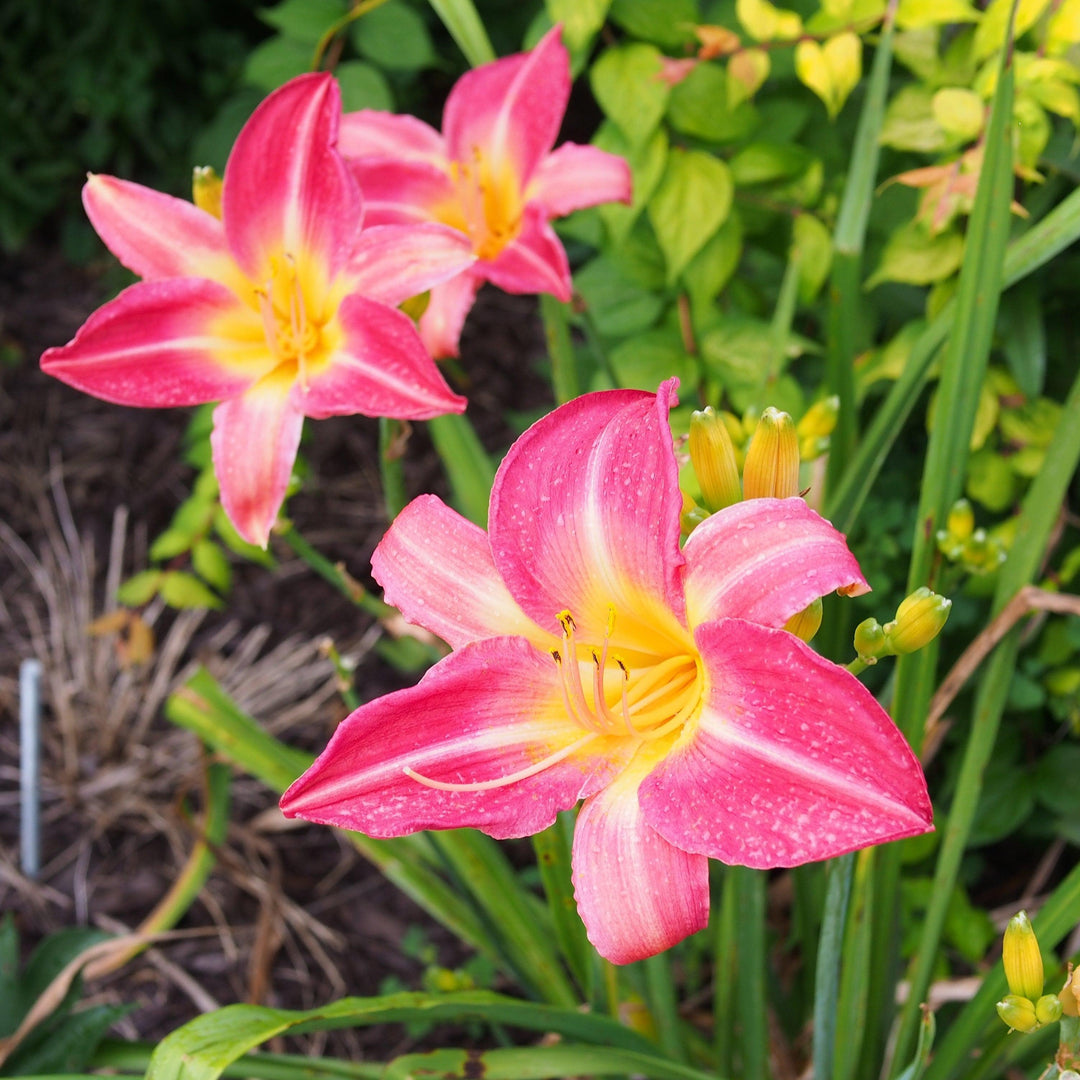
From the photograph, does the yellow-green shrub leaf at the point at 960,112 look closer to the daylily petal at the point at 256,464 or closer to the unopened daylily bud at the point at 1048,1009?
the daylily petal at the point at 256,464

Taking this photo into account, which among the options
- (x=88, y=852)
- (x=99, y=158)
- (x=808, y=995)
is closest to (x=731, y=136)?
(x=808, y=995)

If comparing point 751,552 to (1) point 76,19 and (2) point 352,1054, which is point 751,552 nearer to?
(2) point 352,1054

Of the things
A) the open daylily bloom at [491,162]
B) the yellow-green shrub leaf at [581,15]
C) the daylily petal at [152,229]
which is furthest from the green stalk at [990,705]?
the daylily petal at [152,229]

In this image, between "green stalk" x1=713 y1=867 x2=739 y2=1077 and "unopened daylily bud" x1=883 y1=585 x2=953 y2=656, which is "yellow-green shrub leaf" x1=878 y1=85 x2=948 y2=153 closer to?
"unopened daylily bud" x1=883 y1=585 x2=953 y2=656

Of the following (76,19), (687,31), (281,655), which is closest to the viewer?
(687,31)

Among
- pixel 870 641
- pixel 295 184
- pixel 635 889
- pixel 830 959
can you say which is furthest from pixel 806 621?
pixel 295 184
